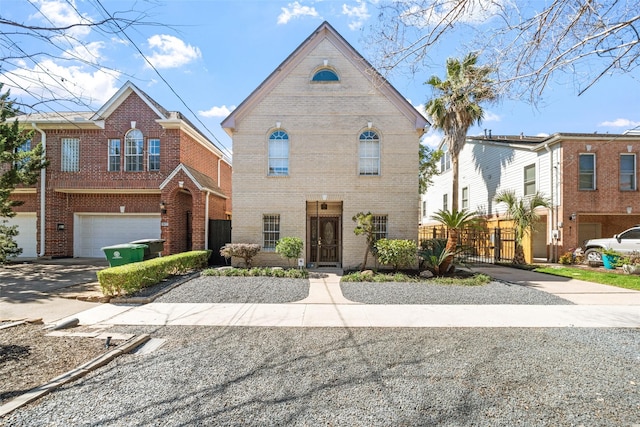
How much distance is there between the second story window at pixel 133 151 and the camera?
15062 mm

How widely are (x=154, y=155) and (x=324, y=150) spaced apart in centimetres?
858

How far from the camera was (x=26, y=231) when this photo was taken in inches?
625

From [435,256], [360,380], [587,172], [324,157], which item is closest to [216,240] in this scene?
[324,157]

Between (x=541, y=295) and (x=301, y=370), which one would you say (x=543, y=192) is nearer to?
(x=541, y=295)

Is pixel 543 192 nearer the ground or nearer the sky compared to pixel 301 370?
nearer the sky

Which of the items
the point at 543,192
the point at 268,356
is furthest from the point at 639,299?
the point at 268,356

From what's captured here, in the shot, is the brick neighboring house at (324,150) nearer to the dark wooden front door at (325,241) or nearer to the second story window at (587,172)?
the dark wooden front door at (325,241)

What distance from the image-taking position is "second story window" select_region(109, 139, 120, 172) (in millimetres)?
15195

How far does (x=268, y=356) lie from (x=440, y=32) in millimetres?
5614

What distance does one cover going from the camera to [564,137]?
14.9 meters

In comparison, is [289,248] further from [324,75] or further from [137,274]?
[324,75]

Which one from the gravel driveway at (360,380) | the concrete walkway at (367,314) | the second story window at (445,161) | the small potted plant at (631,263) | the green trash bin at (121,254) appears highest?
the second story window at (445,161)

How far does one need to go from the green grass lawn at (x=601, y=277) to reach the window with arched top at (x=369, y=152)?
8.39 m

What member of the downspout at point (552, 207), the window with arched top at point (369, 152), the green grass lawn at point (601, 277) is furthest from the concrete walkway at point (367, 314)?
the downspout at point (552, 207)
